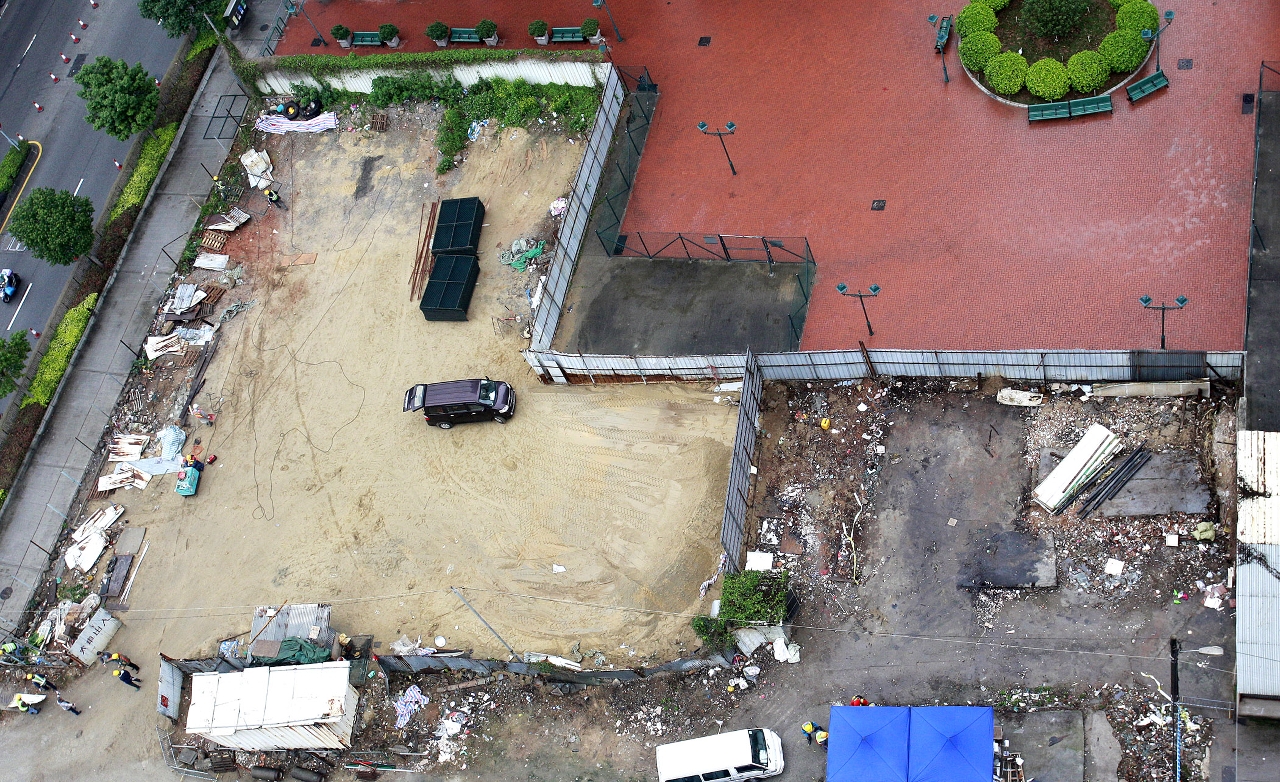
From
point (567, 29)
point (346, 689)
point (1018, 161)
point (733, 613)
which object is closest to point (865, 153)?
point (1018, 161)

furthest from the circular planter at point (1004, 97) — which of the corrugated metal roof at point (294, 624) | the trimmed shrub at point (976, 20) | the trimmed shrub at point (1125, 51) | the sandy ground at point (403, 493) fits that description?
the corrugated metal roof at point (294, 624)

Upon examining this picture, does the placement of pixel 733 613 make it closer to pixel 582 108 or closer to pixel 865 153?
pixel 865 153

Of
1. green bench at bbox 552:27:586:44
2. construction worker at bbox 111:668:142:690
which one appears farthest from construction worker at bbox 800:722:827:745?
green bench at bbox 552:27:586:44

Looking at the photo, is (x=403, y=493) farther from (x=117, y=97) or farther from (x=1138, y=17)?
(x=1138, y=17)

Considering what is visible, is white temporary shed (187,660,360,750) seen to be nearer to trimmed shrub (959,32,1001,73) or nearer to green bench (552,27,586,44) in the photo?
green bench (552,27,586,44)

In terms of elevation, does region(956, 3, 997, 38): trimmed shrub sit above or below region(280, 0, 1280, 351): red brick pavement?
above
